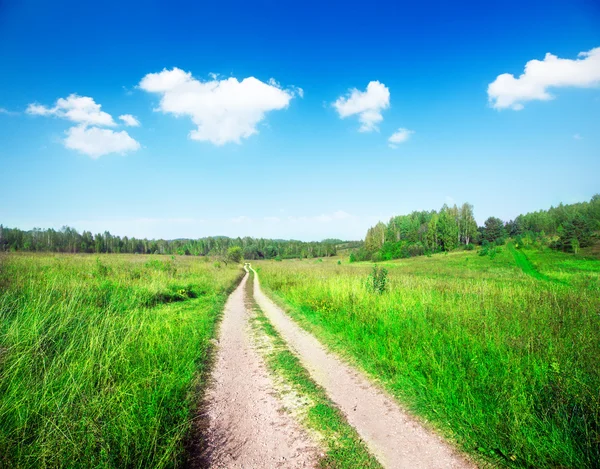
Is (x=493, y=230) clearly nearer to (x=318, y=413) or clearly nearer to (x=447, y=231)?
(x=447, y=231)

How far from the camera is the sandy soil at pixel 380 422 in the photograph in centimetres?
341

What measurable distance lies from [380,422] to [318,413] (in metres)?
1.00

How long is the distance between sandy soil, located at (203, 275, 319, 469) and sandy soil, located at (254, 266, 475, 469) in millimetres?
931

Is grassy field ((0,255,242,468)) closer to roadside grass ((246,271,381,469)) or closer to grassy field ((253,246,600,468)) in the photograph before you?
roadside grass ((246,271,381,469))

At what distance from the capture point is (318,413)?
14.4 feet

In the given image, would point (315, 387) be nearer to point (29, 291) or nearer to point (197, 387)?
point (197, 387)

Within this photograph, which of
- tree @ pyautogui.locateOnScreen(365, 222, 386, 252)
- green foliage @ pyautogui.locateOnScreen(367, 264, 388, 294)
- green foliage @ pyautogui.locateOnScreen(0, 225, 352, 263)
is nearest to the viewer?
green foliage @ pyautogui.locateOnScreen(367, 264, 388, 294)

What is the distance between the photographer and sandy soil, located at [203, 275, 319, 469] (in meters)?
3.49

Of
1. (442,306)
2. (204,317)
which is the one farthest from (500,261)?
(204,317)

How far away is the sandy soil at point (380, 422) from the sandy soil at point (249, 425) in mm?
931

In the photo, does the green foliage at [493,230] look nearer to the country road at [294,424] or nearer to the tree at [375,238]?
the tree at [375,238]

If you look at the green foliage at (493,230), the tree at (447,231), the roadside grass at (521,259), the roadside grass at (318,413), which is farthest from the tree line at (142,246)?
the roadside grass at (318,413)

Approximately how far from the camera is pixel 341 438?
12.4 ft

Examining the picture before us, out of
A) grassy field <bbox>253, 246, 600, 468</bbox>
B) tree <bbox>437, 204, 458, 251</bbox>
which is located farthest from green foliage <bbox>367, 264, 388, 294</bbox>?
tree <bbox>437, 204, 458, 251</bbox>
